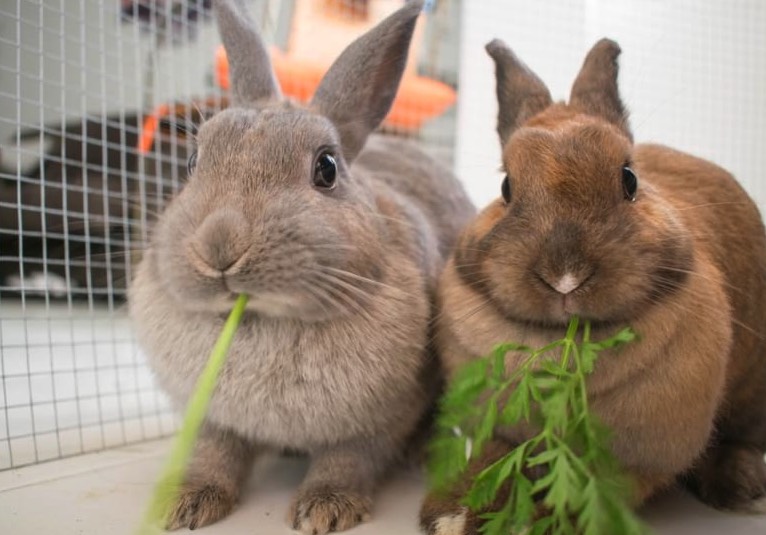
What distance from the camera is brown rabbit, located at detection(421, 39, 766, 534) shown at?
48.6 inches

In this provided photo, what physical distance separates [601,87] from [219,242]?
94 cm

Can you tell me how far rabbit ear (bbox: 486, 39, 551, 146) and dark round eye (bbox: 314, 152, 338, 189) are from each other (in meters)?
0.42

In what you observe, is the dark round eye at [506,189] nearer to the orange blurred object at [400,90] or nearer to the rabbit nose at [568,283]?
the rabbit nose at [568,283]

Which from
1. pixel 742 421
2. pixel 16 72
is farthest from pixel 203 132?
pixel 742 421

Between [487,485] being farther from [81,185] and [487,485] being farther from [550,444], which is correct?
[81,185]

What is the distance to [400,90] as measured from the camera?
3.27 metres

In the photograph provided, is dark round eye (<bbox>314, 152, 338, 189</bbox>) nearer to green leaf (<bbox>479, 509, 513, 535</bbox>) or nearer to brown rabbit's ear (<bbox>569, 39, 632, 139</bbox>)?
brown rabbit's ear (<bbox>569, 39, 632, 139</bbox>)

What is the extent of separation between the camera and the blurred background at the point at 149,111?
2035 mm

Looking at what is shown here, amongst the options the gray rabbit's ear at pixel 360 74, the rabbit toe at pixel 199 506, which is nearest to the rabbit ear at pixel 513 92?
the gray rabbit's ear at pixel 360 74

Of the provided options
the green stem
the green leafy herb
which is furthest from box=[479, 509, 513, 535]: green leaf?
the green stem

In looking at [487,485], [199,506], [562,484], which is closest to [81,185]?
[199,506]

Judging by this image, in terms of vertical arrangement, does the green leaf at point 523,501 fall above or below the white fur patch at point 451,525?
above

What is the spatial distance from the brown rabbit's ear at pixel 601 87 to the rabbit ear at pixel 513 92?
0.08 m

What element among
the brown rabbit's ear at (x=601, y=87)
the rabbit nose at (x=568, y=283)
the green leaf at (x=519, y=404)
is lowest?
the green leaf at (x=519, y=404)
